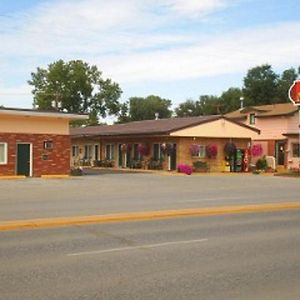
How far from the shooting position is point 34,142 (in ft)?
121

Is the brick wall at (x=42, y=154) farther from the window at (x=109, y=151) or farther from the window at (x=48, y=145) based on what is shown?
the window at (x=109, y=151)

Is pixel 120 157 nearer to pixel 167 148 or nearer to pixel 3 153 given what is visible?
pixel 167 148

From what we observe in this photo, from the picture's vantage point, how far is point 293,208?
57.9 feet

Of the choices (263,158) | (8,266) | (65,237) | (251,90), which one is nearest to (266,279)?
(8,266)

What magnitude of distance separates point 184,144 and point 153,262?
37.5 meters

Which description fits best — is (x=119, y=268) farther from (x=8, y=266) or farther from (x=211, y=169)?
(x=211, y=169)

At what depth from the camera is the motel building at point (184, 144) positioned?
46.4 metres

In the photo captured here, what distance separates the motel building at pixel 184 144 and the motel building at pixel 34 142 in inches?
390

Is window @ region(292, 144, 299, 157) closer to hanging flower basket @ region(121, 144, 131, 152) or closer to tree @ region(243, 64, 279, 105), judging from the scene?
hanging flower basket @ region(121, 144, 131, 152)

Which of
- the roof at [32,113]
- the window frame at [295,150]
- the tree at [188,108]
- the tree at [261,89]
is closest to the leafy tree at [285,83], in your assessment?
the tree at [261,89]

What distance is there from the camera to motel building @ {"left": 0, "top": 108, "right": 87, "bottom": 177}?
35438mm

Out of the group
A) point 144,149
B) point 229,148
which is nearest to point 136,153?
point 144,149

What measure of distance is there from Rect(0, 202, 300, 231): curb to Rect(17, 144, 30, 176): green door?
2104 cm

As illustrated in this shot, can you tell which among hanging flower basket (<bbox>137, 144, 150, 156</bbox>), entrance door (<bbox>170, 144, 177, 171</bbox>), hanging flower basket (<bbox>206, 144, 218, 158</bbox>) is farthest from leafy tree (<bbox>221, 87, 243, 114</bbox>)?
entrance door (<bbox>170, 144, 177, 171</bbox>)
